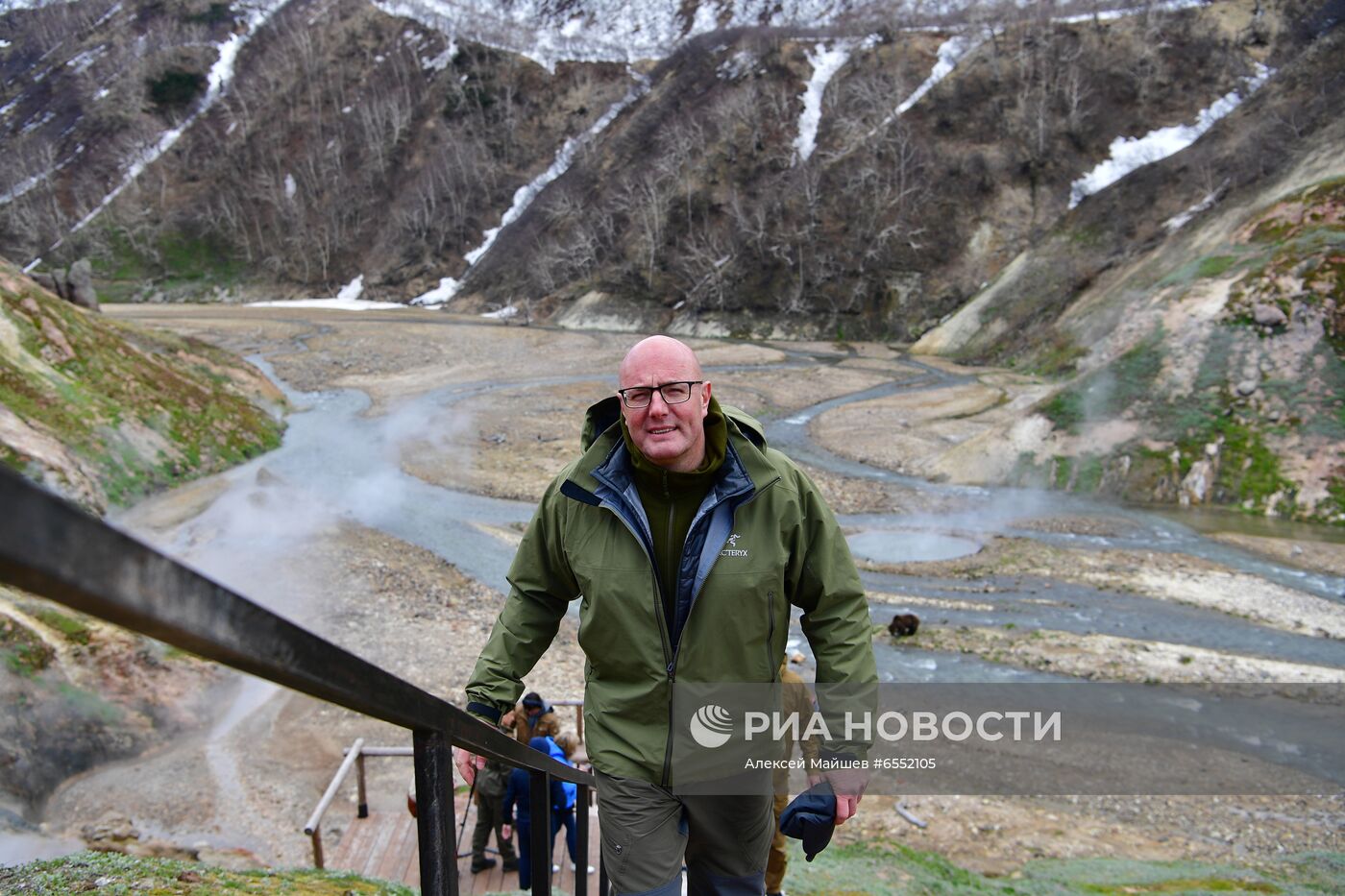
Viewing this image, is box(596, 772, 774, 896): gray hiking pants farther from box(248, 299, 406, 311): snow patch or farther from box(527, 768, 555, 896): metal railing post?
box(248, 299, 406, 311): snow patch

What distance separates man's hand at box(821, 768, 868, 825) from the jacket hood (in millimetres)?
1314

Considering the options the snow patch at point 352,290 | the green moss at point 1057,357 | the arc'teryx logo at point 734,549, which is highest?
the snow patch at point 352,290

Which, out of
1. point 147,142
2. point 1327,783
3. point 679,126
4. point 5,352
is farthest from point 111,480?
point 147,142

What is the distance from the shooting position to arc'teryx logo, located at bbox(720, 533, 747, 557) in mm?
3527

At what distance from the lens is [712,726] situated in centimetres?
358

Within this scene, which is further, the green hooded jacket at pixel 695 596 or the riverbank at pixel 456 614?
the riverbank at pixel 456 614

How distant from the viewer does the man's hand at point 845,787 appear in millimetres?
3451

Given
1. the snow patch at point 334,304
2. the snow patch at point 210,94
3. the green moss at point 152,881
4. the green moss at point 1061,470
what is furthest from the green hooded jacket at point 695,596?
the snow patch at point 210,94

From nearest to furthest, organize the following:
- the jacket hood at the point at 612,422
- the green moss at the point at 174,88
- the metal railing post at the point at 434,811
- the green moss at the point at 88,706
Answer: the metal railing post at the point at 434,811 → the jacket hood at the point at 612,422 → the green moss at the point at 88,706 → the green moss at the point at 174,88

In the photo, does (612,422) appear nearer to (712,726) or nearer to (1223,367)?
(712,726)

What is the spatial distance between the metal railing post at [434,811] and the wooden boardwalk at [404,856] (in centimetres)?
526

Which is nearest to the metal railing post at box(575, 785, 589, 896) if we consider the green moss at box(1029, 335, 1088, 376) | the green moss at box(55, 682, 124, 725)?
the green moss at box(55, 682, 124, 725)

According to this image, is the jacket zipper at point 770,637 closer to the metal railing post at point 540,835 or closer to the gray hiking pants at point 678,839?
the gray hiking pants at point 678,839

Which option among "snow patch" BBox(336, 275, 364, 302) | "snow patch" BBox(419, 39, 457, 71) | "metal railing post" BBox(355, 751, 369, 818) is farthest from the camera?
"snow patch" BBox(419, 39, 457, 71)
